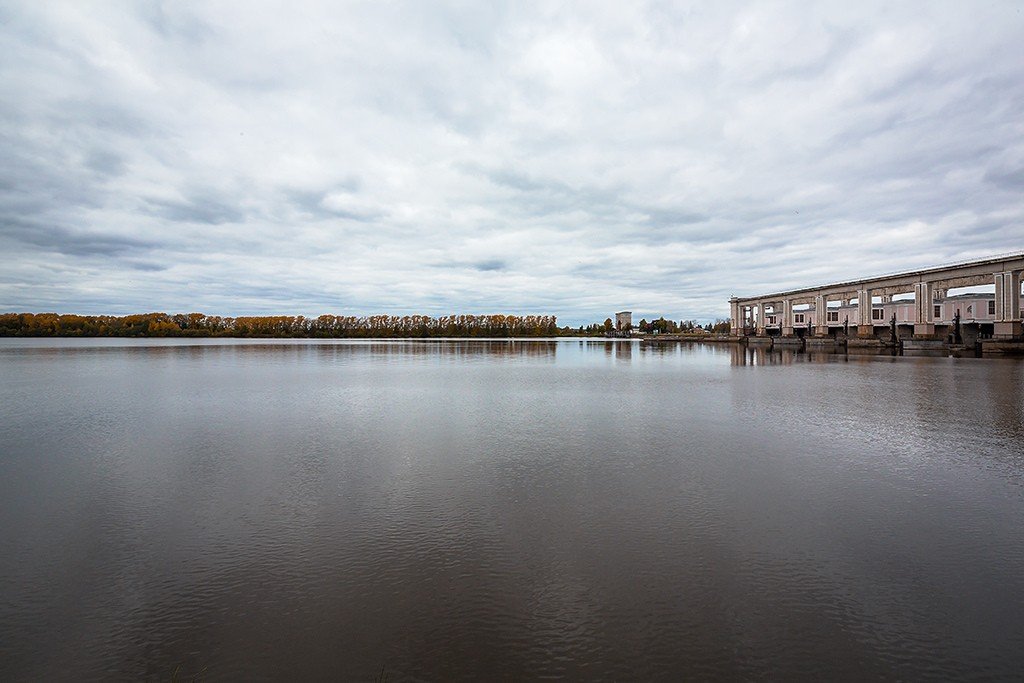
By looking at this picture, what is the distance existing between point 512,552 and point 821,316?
3721 inches

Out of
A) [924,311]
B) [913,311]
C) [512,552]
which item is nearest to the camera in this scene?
[512,552]

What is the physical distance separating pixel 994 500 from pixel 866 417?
8.10 metres

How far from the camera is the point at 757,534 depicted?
266 inches

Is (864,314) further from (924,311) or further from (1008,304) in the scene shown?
(1008,304)

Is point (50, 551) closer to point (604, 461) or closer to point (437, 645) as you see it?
point (437, 645)

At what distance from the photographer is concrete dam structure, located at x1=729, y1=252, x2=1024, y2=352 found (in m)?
53.1

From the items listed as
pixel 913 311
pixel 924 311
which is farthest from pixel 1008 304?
pixel 913 311

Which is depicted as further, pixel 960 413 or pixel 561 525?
pixel 960 413

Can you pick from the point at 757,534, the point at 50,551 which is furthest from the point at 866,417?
the point at 50,551

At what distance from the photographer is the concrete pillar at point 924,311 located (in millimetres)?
63906

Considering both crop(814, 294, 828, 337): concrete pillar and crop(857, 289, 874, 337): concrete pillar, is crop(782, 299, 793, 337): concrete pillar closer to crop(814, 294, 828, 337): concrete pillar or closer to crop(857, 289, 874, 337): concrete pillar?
crop(814, 294, 828, 337): concrete pillar

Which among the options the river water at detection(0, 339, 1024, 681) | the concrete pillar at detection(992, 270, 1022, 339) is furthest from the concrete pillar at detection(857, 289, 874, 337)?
the river water at detection(0, 339, 1024, 681)

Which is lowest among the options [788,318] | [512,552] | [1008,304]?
[512,552]

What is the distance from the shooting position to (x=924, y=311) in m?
64.9
